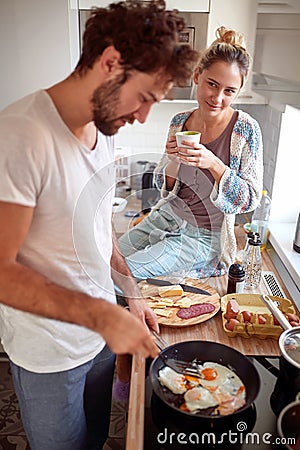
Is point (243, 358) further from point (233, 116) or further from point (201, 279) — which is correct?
point (233, 116)

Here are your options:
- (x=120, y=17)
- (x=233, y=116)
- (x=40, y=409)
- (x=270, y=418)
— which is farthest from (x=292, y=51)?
(x=40, y=409)

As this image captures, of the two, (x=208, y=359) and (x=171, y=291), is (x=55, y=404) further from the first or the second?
(x=171, y=291)

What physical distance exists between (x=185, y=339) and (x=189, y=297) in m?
0.18

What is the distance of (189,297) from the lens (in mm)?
1340

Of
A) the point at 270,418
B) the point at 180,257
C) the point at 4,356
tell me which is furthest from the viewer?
the point at 4,356

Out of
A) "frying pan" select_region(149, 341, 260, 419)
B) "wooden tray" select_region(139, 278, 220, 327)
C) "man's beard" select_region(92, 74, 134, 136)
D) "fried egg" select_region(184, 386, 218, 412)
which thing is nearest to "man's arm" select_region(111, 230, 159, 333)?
"wooden tray" select_region(139, 278, 220, 327)

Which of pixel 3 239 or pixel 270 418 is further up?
pixel 3 239

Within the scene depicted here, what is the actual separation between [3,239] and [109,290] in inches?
16.1

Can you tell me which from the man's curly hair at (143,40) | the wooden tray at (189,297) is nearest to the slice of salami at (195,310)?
the wooden tray at (189,297)

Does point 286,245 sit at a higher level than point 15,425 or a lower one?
higher

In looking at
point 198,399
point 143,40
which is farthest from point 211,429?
point 143,40

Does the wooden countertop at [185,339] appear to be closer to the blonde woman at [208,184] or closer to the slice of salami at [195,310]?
the slice of salami at [195,310]

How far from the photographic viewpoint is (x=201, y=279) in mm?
1455

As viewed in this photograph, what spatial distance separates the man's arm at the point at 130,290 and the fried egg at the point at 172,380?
0.20m
